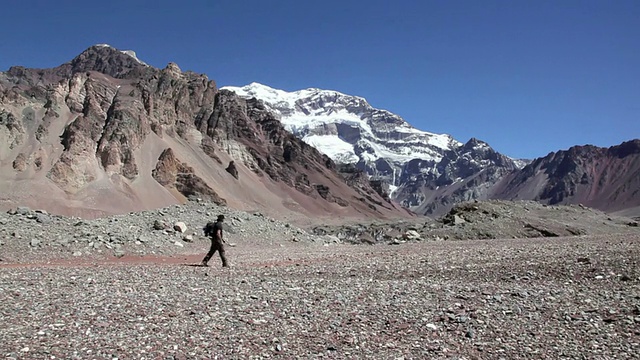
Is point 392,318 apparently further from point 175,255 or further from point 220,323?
point 175,255

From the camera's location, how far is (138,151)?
10744 cm

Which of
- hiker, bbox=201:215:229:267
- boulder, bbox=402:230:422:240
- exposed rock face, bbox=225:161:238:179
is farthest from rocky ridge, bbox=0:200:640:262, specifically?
exposed rock face, bbox=225:161:238:179

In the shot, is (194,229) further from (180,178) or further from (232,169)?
(232,169)

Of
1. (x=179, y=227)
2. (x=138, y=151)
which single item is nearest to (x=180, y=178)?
(x=138, y=151)

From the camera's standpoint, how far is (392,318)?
9.62m

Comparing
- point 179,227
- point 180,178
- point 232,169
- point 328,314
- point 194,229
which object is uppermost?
point 232,169

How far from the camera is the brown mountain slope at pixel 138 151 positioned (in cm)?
8731

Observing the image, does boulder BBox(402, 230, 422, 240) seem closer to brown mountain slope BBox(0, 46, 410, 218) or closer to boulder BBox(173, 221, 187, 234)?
boulder BBox(173, 221, 187, 234)

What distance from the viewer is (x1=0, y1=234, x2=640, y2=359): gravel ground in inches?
317

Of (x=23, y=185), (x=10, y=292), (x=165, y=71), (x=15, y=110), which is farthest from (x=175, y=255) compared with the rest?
(x=165, y=71)

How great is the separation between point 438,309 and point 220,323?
4377 mm

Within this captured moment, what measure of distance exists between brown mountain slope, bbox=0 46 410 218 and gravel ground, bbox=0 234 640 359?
7571cm

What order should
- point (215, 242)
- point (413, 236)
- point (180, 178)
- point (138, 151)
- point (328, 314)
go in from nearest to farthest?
point (328, 314) < point (215, 242) < point (413, 236) < point (138, 151) < point (180, 178)

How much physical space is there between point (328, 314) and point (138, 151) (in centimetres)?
10564
